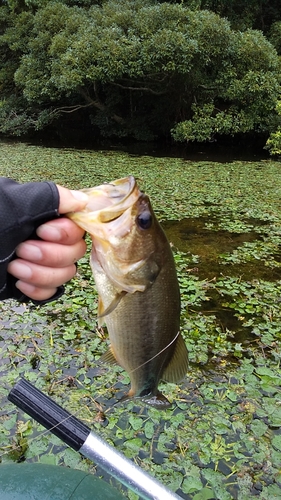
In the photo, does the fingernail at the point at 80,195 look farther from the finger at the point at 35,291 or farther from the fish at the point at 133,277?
the finger at the point at 35,291

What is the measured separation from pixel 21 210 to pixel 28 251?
126mm

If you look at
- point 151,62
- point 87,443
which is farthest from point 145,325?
point 151,62

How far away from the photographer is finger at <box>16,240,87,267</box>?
121 centimetres

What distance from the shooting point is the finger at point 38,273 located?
122 centimetres

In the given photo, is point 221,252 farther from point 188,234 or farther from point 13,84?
point 13,84

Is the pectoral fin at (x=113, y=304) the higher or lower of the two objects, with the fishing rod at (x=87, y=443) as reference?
higher

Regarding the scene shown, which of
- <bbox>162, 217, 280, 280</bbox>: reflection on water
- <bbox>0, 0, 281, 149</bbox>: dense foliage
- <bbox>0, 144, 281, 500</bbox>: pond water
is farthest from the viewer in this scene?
<bbox>0, 0, 281, 149</bbox>: dense foliage

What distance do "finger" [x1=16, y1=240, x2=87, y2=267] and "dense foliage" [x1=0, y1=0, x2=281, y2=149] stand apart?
14.5 meters

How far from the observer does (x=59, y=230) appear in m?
1.20

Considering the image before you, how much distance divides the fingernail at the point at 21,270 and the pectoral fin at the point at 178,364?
59 cm

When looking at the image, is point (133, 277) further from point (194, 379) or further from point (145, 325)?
point (194, 379)

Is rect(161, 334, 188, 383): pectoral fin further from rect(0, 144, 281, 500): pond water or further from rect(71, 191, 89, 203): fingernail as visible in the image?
rect(0, 144, 281, 500): pond water

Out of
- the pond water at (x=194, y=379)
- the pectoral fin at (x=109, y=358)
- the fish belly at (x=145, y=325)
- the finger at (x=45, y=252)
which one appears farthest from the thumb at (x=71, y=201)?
the pond water at (x=194, y=379)

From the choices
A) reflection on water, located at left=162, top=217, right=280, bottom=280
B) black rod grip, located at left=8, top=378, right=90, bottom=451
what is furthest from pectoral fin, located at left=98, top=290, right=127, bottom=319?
reflection on water, located at left=162, top=217, right=280, bottom=280
